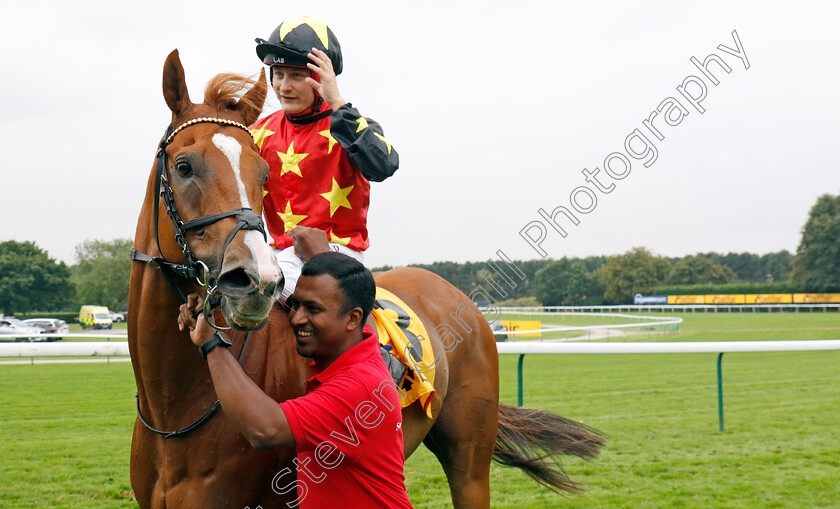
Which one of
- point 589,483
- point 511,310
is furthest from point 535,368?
point 511,310

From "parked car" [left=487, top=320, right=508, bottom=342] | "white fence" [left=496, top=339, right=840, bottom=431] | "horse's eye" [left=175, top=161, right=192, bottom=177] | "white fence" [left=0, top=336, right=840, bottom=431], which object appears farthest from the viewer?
"parked car" [left=487, top=320, right=508, bottom=342]

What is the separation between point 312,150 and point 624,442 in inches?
231

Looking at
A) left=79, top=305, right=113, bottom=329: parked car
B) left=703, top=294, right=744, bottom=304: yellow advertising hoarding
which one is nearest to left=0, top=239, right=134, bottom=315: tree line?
left=79, top=305, right=113, bottom=329: parked car

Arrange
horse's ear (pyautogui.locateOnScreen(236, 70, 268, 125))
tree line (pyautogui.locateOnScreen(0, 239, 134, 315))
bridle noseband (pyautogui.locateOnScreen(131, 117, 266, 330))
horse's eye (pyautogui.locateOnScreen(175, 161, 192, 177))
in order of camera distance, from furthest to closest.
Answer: tree line (pyautogui.locateOnScreen(0, 239, 134, 315)) → horse's ear (pyautogui.locateOnScreen(236, 70, 268, 125)) → horse's eye (pyautogui.locateOnScreen(175, 161, 192, 177)) → bridle noseband (pyautogui.locateOnScreen(131, 117, 266, 330))

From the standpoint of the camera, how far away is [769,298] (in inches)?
2092

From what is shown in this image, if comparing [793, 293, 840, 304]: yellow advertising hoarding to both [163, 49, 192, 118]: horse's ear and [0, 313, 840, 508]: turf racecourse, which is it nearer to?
[0, 313, 840, 508]: turf racecourse

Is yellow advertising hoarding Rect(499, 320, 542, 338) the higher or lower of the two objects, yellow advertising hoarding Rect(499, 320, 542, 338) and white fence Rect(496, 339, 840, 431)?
the lower

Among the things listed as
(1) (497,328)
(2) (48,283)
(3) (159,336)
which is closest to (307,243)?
(3) (159,336)

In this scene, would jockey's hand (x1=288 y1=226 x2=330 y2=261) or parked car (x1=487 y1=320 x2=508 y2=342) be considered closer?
jockey's hand (x1=288 y1=226 x2=330 y2=261)

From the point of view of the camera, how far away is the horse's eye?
6.36 ft

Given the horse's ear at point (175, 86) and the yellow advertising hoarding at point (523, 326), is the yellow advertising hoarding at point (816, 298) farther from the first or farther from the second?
the horse's ear at point (175, 86)

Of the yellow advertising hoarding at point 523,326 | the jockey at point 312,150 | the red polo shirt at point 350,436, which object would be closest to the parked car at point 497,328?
the yellow advertising hoarding at point 523,326

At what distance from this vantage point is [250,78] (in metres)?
2.33

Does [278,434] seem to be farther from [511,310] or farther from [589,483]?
[511,310]
